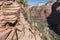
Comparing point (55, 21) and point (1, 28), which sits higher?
point (1, 28)

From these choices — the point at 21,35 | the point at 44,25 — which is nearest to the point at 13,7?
the point at 21,35

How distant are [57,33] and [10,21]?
1290cm

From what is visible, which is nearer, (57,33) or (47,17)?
(57,33)

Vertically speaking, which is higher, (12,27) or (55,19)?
(12,27)

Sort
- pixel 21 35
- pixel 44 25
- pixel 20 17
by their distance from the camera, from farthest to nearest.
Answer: pixel 44 25
pixel 20 17
pixel 21 35

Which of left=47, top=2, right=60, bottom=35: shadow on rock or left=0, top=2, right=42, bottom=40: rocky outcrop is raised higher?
left=0, top=2, right=42, bottom=40: rocky outcrop

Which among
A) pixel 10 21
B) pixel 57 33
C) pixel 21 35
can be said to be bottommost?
pixel 57 33

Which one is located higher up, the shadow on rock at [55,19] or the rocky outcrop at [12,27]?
the rocky outcrop at [12,27]

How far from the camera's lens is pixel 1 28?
14195 millimetres

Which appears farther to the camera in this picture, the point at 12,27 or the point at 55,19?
the point at 55,19

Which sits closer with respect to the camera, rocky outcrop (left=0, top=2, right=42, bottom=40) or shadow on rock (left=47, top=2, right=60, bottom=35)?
rocky outcrop (left=0, top=2, right=42, bottom=40)

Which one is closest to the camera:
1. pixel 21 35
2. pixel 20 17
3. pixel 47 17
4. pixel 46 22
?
pixel 21 35

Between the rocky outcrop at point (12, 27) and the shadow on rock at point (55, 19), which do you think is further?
the shadow on rock at point (55, 19)

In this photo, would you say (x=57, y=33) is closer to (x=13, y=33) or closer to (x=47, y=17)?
(x=47, y=17)
